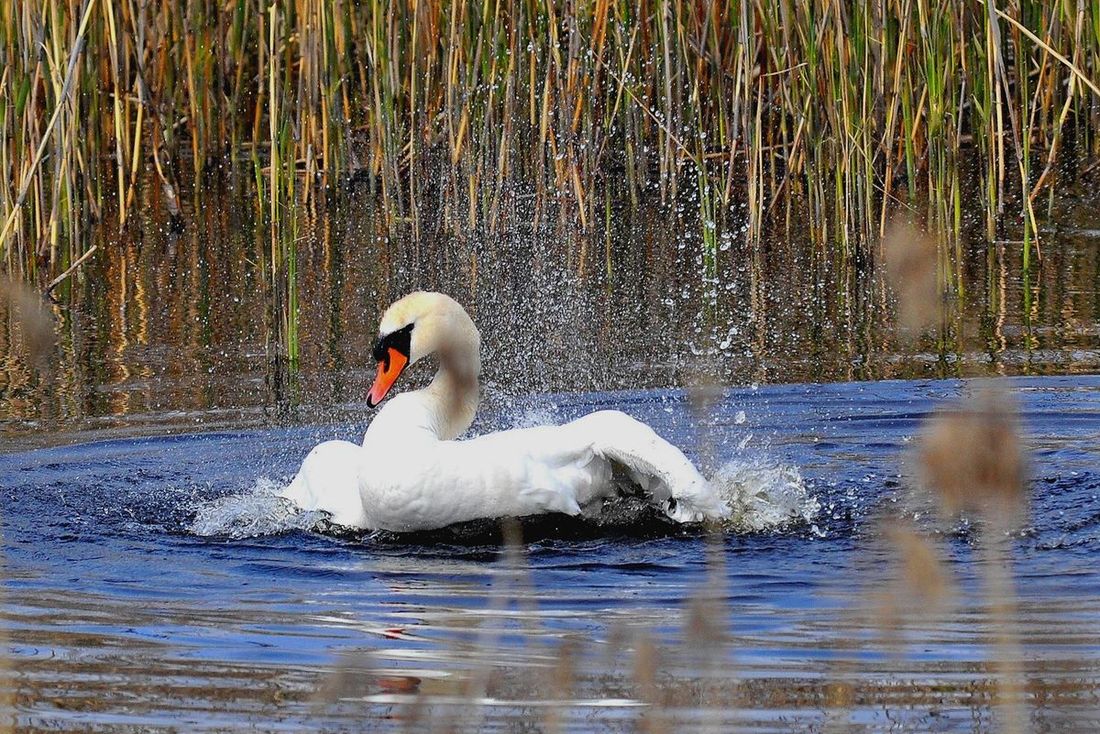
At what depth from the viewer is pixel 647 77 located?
9117 millimetres

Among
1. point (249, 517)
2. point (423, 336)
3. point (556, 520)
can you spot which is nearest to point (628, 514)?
point (556, 520)

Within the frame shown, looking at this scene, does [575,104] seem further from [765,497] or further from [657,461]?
[657,461]

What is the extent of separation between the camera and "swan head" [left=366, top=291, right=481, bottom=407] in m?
5.45

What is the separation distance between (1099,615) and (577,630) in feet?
3.61

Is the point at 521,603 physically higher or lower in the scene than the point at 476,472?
lower

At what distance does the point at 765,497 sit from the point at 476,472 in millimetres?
859

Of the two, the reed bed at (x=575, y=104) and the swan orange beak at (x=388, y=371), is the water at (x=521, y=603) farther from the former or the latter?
the reed bed at (x=575, y=104)

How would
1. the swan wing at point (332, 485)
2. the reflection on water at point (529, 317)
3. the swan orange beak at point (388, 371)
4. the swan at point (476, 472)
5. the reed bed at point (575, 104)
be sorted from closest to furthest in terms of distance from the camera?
1. the swan at point (476, 472)
2. the swan wing at point (332, 485)
3. the swan orange beak at point (388, 371)
4. the reflection on water at point (529, 317)
5. the reed bed at point (575, 104)

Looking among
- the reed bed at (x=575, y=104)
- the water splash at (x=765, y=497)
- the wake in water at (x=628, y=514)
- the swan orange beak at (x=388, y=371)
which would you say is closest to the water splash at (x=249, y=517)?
the wake in water at (x=628, y=514)

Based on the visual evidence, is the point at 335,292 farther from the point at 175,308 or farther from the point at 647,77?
the point at 647,77

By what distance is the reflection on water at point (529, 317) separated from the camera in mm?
6770

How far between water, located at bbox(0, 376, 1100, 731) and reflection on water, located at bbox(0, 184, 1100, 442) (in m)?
0.48

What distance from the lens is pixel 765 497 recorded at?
16.9 ft

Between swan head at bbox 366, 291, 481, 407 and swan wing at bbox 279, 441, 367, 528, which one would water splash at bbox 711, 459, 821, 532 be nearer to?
swan head at bbox 366, 291, 481, 407
